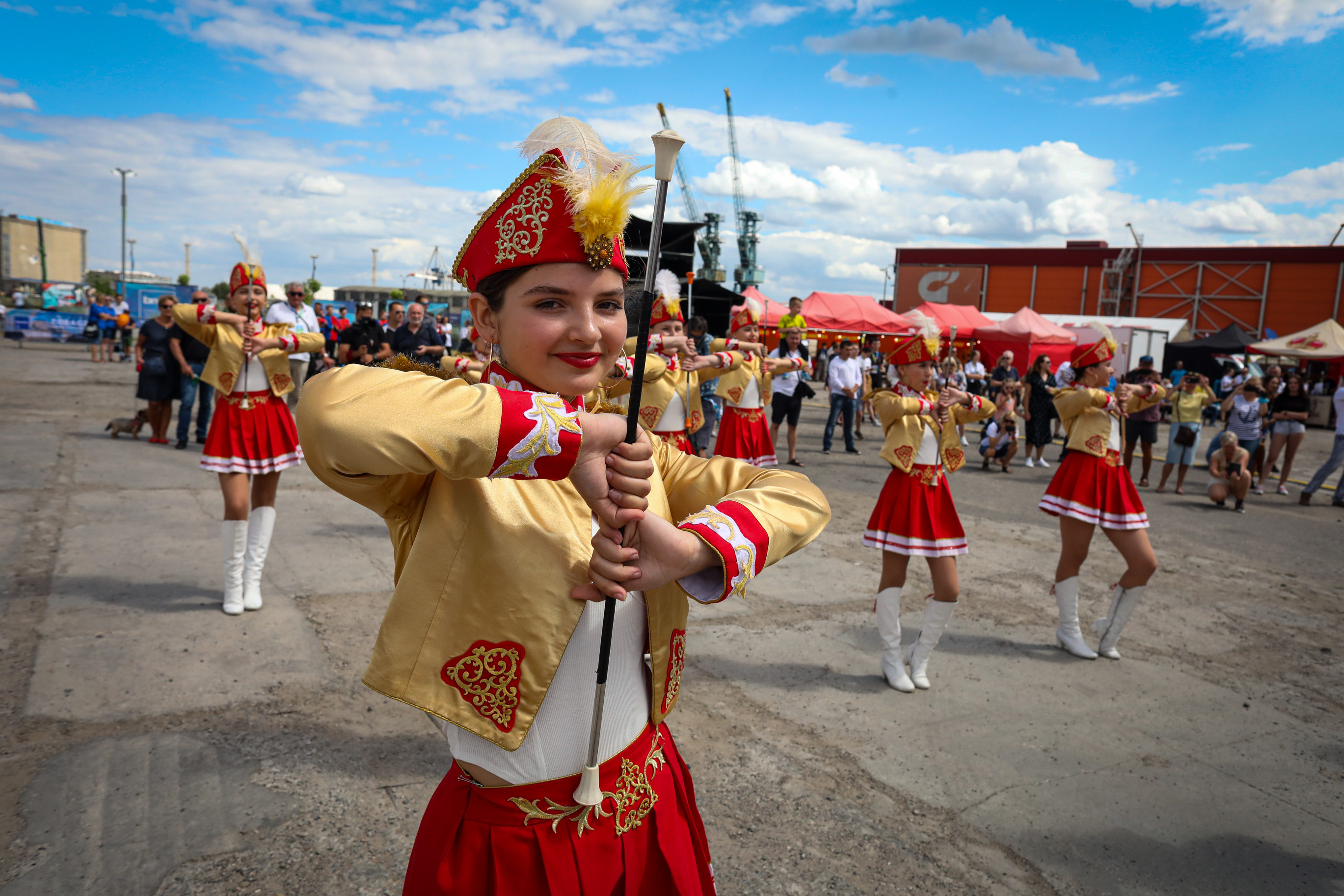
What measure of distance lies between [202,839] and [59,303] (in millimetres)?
52945

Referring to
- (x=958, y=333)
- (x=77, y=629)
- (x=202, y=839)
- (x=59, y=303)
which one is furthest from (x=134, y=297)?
(x=202, y=839)

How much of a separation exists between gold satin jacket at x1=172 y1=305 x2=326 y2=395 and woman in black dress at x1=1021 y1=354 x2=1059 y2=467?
11.8 m

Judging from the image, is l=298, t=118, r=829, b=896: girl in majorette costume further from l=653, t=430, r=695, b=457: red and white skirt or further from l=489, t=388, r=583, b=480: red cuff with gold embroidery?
l=653, t=430, r=695, b=457: red and white skirt

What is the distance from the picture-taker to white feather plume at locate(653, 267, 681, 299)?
22.6ft

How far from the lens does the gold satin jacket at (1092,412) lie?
5585 mm

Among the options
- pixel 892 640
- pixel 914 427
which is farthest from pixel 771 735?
pixel 914 427

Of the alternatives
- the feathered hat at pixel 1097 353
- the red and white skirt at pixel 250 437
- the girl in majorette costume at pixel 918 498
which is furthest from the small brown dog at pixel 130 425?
the feathered hat at pixel 1097 353

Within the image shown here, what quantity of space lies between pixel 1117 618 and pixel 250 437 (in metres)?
Answer: 6.09

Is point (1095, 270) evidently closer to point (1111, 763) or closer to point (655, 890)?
point (1111, 763)

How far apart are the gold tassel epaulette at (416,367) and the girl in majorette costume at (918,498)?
144 inches

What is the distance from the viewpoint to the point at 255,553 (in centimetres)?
525

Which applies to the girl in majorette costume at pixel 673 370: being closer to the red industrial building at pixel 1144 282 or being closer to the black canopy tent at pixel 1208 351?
the black canopy tent at pixel 1208 351

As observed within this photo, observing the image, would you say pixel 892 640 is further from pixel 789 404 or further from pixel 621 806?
pixel 789 404

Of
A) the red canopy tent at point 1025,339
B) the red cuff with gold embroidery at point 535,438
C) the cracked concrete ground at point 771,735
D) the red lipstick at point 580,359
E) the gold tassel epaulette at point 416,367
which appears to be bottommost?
the cracked concrete ground at point 771,735
